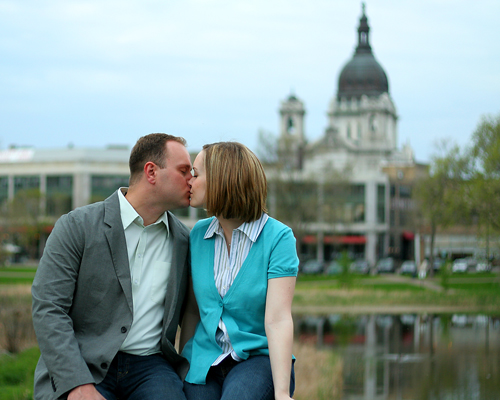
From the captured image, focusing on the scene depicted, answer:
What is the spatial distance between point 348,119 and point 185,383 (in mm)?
97389

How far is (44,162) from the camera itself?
6072cm

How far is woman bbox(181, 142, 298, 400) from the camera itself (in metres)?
3.22

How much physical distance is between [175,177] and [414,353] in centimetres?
1125

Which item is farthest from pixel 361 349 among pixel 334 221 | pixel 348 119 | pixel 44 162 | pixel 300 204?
pixel 348 119

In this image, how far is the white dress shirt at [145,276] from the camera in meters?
3.46

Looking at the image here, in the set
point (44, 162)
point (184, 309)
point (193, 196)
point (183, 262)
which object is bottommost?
point (184, 309)

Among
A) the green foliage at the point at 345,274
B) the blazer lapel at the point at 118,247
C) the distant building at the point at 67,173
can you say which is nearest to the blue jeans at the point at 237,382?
the blazer lapel at the point at 118,247

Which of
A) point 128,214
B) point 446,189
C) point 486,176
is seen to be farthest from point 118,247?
point 446,189

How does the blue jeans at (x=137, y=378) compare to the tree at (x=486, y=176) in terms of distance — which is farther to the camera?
the tree at (x=486, y=176)

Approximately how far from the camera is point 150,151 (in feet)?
11.8

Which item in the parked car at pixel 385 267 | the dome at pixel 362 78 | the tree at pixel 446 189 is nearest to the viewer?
the tree at pixel 446 189

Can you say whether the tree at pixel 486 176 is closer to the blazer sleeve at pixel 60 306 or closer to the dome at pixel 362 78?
the blazer sleeve at pixel 60 306

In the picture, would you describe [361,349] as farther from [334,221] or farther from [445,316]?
[334,221]

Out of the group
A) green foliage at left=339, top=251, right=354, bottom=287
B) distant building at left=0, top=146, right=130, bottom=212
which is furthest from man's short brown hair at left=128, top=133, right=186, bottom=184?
distant building at left=0, top=146, right=130, bottom=212
